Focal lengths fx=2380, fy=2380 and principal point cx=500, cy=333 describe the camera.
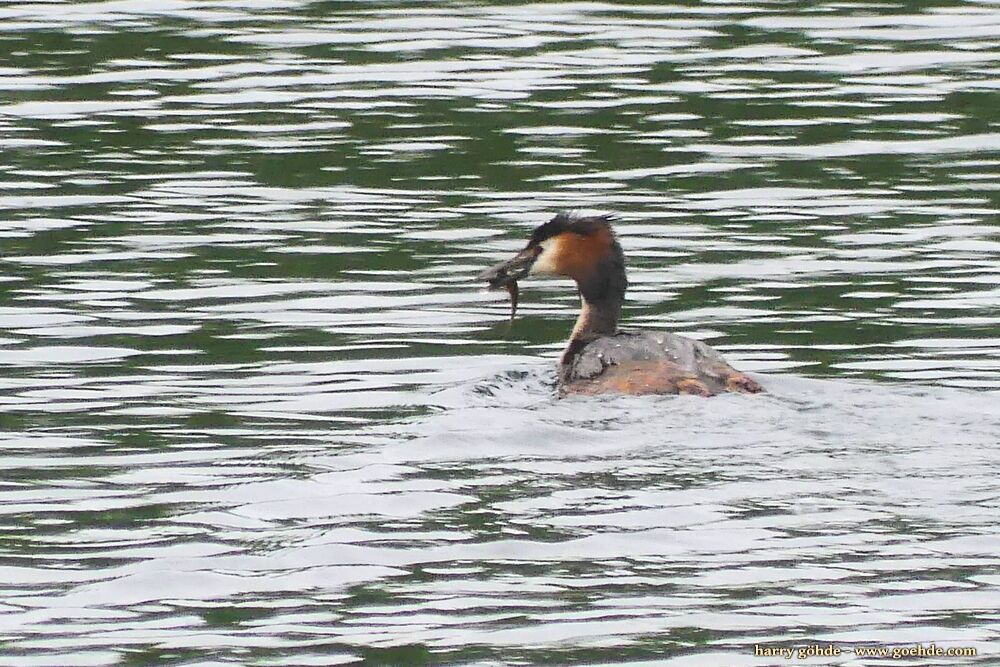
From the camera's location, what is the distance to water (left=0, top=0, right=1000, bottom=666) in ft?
27.8

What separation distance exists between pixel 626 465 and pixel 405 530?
1.44 metres

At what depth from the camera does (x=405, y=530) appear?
937 cm

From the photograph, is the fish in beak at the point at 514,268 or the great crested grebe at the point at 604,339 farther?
the fish in beak at the point at 514,268

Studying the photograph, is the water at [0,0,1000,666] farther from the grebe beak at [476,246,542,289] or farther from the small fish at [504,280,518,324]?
the grebe beak at [476,246,542,289]

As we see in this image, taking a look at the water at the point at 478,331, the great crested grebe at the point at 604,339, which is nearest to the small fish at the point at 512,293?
the great crested grebe at the point at 604,339

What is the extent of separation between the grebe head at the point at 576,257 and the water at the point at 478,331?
1.63 feet

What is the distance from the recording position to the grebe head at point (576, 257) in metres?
13.9

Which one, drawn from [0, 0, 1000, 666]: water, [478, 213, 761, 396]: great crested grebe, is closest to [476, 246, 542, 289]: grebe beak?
[478, 213, 761, 396]: great crested grebe

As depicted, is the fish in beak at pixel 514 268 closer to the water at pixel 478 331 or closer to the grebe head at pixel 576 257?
the grebe head at pixel 576 257

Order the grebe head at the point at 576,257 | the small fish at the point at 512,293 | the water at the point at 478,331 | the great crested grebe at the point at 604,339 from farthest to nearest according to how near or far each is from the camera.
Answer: the small fish at the point at 512,293 → the grebe head at the point at 576,257 → the great crested grebe at the point at 604,339 → the water at the point at 478,331

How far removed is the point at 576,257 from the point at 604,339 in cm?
128

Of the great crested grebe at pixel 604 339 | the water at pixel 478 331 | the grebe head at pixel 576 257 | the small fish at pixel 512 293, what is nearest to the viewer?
the water at pixel 478 331

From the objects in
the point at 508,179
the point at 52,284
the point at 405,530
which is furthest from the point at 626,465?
the point at 508,179

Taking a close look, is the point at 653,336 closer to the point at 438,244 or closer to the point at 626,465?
the point at 626,465
